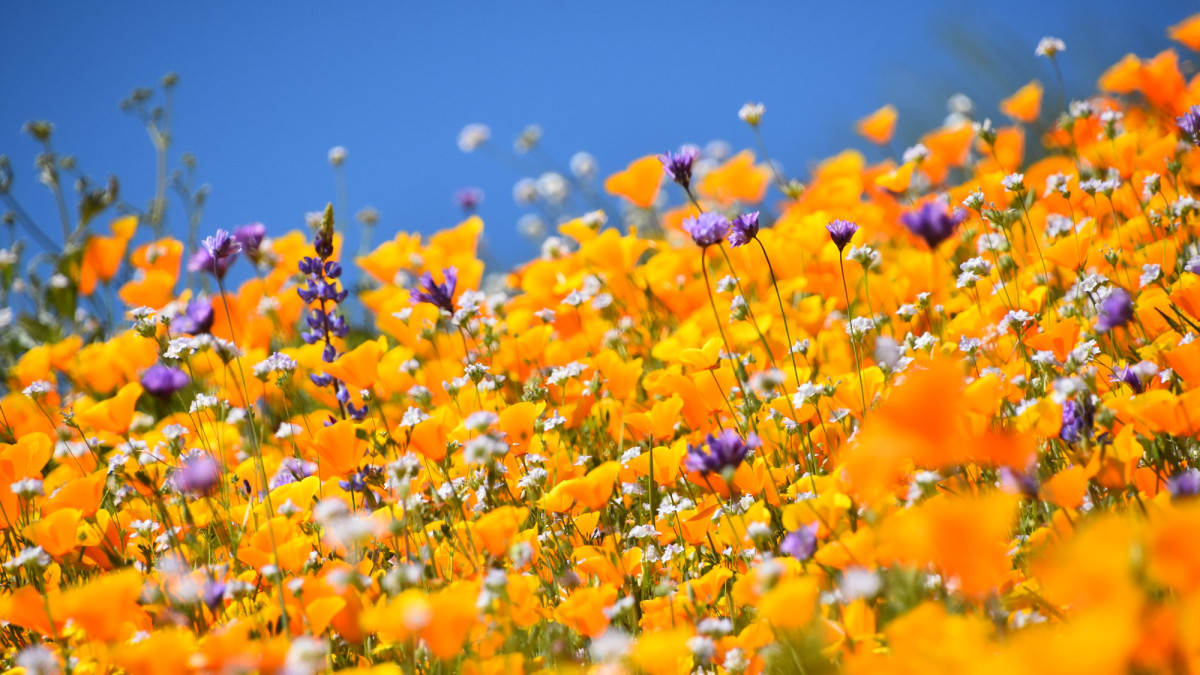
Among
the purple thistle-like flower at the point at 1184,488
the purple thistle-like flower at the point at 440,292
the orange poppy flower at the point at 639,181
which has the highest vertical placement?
the orange poppy flower at the point at 639,181

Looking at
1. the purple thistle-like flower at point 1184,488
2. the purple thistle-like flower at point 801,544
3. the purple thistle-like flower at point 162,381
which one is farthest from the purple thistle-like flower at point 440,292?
the purple thistle-like flower at point 1184,488

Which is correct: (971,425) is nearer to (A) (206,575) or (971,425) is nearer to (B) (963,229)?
(A) (206,575)

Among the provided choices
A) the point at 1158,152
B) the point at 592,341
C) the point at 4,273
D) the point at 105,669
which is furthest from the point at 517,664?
the point at 4,273

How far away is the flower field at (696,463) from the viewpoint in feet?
3.45

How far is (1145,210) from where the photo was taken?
94.7 inches

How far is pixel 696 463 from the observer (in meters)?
1.42

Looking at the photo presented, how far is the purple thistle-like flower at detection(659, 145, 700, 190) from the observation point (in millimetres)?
2053

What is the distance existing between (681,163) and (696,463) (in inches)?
33.2

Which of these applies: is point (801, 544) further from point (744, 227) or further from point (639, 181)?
point (639, 181)

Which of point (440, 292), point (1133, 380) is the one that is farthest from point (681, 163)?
point (1133, 380)

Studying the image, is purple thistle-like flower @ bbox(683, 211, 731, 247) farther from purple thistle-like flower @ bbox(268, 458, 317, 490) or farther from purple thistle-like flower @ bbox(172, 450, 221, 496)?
purple thistle-like flower @ bbox(268, 458, 317, 490)

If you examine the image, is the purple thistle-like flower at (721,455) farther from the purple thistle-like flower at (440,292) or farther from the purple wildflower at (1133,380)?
the purple thistle-like flower at (440,292)

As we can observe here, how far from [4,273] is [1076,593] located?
4.35 m

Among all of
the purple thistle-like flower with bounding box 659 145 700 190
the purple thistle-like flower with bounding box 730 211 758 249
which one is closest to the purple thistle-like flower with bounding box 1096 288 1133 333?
the purple thistle-like flower with bounding box 730 211 758 249
